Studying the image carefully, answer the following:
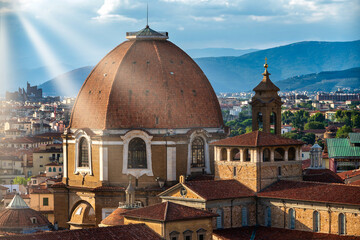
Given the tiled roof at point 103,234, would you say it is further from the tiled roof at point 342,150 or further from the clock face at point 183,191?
the tiled roof at point 342,150

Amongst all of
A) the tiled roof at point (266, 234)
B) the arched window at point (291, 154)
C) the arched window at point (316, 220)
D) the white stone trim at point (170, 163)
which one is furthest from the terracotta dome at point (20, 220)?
the arched window at point (316, 220)

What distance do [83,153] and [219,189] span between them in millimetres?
13433

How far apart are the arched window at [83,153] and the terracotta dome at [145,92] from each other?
1.18m

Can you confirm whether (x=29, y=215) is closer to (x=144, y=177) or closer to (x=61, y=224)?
(x=61, y=224)

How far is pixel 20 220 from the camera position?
72562mm

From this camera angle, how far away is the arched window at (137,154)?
232 feet

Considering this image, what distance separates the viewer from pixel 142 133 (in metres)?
70.3

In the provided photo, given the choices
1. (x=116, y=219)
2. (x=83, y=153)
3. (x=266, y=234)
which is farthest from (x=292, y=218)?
(x=83, y=153)

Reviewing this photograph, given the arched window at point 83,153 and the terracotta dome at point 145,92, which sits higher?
the terracotta dome at point 145,92

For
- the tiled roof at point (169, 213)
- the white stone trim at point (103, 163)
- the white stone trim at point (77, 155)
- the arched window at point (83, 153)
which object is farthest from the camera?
the arched window at point (83, 153)

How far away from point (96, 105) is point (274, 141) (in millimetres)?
13747

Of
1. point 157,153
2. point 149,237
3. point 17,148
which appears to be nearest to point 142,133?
point 157,153

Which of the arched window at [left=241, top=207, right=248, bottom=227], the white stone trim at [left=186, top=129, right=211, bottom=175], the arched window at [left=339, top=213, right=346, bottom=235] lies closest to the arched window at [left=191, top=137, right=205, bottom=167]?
the white stone trim at [left=186, top=129, right=211, bottom=175]

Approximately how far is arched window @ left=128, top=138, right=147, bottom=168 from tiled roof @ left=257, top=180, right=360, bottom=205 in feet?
34.3
